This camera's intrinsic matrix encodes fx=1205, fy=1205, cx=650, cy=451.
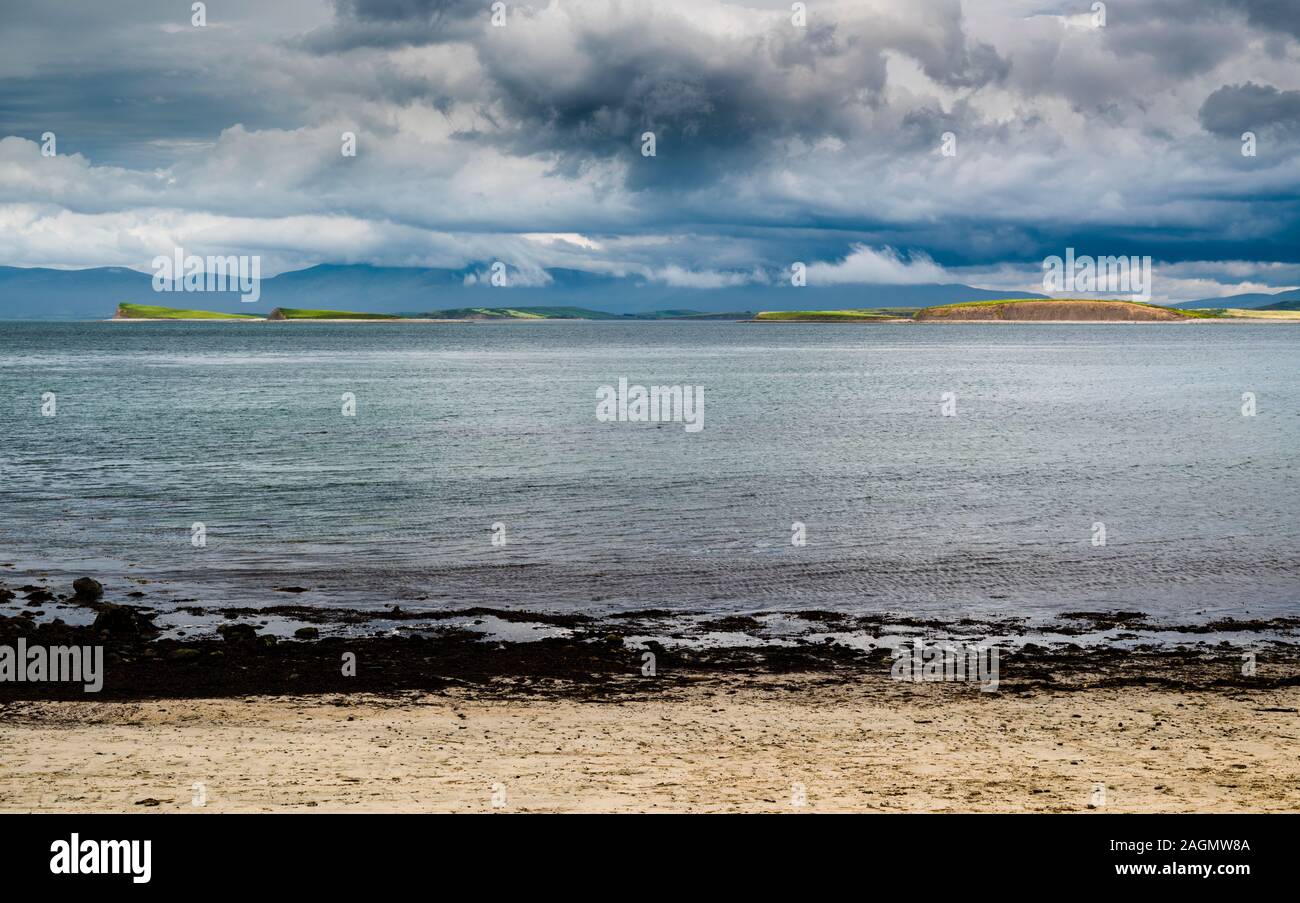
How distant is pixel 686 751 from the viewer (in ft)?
50.0

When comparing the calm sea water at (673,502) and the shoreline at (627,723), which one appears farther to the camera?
the calm sea water at (673,502)

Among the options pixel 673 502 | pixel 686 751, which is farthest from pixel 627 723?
pixel 673 502

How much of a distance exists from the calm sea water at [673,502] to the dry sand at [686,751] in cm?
719

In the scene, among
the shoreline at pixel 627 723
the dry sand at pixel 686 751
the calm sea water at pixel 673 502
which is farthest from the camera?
the calm sea water at pixel 673 502

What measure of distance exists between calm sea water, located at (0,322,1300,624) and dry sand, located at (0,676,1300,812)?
7.19 metres

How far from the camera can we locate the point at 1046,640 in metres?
22.5

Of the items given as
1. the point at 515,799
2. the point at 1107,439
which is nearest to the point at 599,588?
the point at 515,799

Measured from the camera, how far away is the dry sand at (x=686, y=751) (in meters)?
12.9

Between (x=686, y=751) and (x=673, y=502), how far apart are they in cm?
2483

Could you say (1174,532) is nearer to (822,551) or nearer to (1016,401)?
(822,551)

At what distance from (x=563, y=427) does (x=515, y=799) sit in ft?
178

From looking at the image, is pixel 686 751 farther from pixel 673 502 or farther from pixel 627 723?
pixel 673 502

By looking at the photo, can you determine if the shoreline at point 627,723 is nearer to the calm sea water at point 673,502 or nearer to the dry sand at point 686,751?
the dry sand at point 686,751

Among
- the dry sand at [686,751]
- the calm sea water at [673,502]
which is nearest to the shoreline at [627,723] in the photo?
the dry sand at [686,751]
